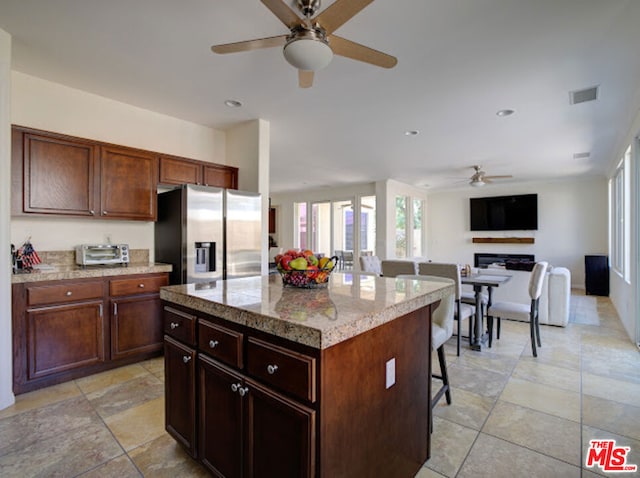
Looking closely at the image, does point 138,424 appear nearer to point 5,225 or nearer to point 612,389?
point 5,225

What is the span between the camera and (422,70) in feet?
8.69

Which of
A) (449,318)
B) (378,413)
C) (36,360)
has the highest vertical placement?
(449,318)

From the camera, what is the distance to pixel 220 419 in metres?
1.41

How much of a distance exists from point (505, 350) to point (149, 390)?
11.4 ft

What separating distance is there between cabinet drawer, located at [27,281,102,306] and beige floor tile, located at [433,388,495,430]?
2.92 m

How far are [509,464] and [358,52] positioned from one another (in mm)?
2439

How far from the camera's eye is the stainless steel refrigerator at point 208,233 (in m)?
3.12

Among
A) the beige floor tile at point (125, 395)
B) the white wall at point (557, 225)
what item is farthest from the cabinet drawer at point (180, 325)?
the white wall at point (557, 225)

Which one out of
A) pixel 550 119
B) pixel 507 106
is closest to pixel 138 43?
pixel 507 106

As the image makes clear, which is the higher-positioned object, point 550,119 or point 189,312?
point 550,119

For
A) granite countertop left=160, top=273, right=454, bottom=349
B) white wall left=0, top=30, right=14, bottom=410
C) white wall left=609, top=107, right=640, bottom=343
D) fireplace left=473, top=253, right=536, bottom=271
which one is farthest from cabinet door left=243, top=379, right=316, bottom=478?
fireplace left=473, top=253, right=536, bottom=271

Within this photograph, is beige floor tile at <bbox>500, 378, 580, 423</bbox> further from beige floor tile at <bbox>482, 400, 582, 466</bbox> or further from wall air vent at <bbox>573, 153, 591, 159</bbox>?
wall air vent at <bbox>573, 153, 591, 159</bbox>

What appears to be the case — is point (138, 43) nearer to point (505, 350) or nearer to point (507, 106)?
point (507, 106)

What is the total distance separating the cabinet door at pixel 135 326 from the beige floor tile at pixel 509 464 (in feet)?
9.15
